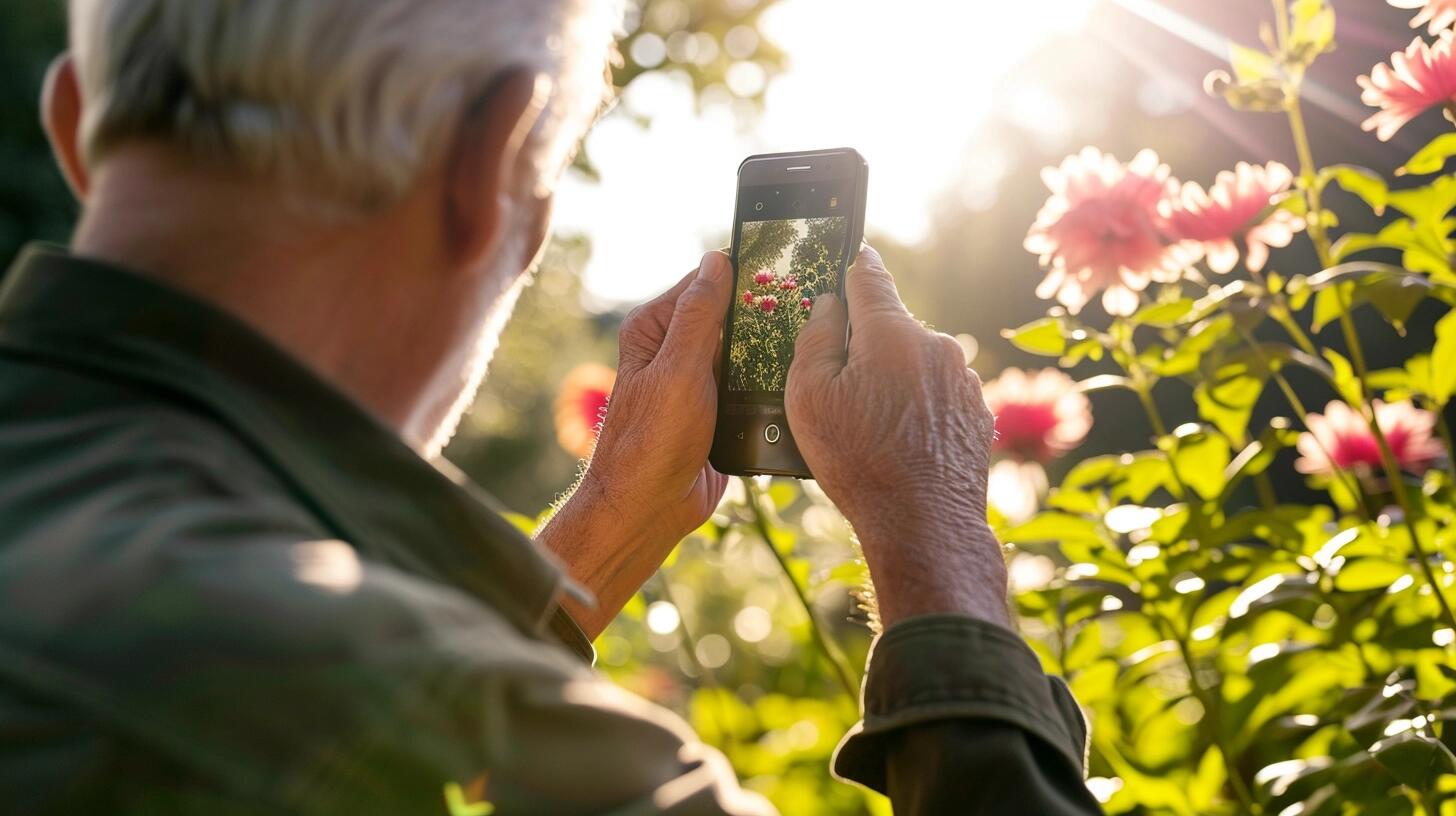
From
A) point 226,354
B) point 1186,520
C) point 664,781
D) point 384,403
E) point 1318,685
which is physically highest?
point 226,354

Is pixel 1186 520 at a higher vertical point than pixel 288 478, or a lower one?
lower

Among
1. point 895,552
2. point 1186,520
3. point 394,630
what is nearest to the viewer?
point 394,630

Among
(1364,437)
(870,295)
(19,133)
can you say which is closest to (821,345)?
(870,295)

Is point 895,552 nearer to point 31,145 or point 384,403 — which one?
point 384,403

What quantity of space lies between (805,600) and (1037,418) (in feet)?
2.75

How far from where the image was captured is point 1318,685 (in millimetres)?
1723

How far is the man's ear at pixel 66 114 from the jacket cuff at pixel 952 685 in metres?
0.82

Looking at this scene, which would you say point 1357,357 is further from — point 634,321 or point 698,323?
point 634,321

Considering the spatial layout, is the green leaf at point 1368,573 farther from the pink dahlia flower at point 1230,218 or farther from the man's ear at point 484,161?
the man's ear at point 484,161

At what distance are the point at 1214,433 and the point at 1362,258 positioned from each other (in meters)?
4.22

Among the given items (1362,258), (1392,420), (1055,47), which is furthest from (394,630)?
(1055,47)

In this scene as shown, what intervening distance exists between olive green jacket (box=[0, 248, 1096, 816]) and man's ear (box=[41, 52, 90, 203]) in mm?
226

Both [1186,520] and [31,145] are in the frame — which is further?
[31,145]

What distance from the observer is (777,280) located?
66.6 inches
